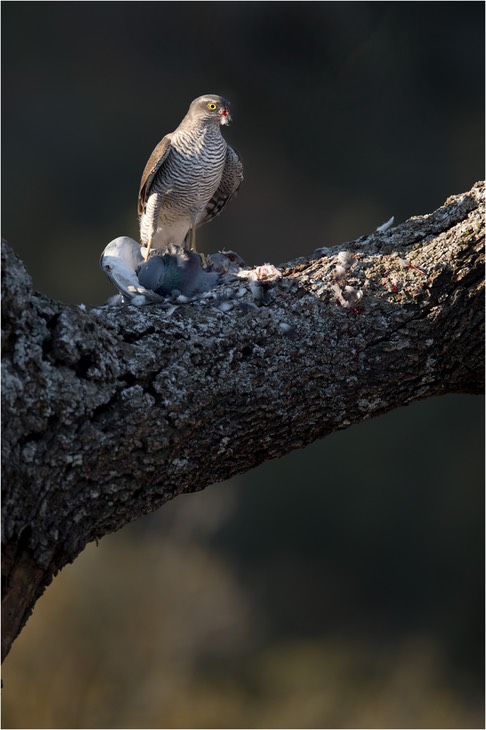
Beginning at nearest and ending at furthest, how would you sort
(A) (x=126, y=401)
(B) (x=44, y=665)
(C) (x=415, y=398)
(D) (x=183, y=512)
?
(A) (x=126, y=401) < (C) (x=415, y=398) < (B) (x=44, y=665) < (D) (x=183, y=512)

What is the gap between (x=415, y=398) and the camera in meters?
1.67

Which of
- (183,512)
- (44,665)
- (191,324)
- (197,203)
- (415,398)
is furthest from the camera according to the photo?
(183,512)

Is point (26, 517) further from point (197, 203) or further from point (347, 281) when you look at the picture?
point (197, 203)

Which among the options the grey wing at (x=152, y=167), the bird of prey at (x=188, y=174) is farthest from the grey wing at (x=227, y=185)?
the grey wing at (x=152, y=167)

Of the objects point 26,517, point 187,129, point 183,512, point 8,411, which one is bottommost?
point 26,517

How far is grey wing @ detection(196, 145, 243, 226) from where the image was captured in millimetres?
3014

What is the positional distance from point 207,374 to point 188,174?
154 cm

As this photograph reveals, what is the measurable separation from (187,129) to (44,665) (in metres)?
2.72

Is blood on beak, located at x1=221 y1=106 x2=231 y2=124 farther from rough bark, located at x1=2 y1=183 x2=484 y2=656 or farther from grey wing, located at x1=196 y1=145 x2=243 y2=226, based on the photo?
rough bark, located at x1=2 y1=183 x2=484 y2=656

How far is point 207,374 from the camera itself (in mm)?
1470

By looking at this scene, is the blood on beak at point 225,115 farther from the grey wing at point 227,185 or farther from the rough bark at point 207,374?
the rough bark at point 207,374

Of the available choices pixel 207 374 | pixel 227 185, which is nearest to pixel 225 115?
pixel 227 185

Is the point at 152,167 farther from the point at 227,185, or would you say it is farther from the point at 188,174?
the point at 227,185

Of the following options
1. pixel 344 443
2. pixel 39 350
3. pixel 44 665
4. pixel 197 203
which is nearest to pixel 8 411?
pixel 39 350
